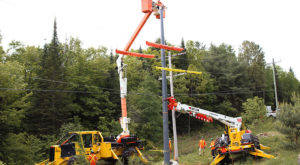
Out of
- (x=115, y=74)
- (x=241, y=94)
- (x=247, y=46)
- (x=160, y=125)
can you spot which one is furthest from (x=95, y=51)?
(x=247, y=46)

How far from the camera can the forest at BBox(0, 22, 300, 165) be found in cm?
2269

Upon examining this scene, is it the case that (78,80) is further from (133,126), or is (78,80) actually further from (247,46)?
(247,46)

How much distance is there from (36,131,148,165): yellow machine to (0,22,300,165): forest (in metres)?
2.93

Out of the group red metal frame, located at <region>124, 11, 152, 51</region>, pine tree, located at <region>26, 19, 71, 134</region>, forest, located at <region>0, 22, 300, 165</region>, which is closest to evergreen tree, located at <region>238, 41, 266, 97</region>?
forest, located at <region>0, 22, 300, 165</region>

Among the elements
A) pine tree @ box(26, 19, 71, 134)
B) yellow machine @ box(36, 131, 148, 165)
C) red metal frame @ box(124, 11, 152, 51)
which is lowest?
yellow machine @ box(36, 131, 148, 165)

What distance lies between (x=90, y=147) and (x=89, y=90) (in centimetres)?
2006

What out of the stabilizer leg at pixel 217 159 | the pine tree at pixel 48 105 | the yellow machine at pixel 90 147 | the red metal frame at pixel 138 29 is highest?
the red metal frame at pixel 138 29

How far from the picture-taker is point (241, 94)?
4578 cm

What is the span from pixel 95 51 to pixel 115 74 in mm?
7534

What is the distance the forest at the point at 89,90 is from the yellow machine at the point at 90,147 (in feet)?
9.62

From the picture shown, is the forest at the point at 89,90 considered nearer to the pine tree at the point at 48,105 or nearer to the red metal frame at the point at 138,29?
the pine tree at the point at 48,105

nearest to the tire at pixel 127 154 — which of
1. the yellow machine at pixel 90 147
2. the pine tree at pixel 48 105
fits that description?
the yellow machine at pixel 90 147

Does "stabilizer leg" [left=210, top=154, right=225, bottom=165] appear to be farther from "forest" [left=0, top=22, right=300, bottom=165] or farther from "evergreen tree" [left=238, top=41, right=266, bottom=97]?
"evergreen tree" [left=238, top=41, right=266, bottom=97]

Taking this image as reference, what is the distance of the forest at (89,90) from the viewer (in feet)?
74.4
